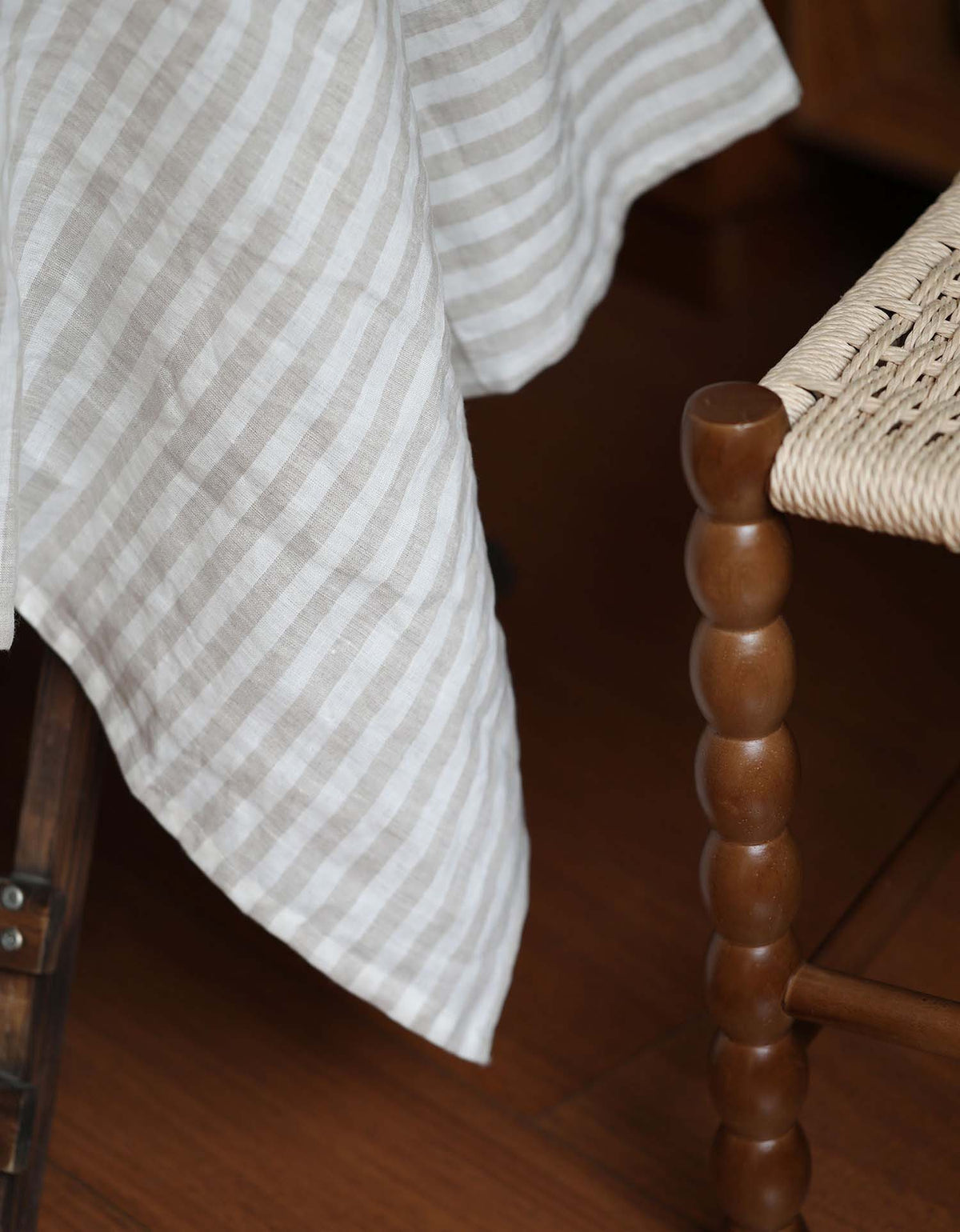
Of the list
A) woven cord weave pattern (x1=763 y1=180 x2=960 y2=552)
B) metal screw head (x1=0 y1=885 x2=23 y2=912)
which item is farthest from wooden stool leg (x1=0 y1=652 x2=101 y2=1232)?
woven cord weave pattern (x1=763 y1=180 x2=960 y2=552)

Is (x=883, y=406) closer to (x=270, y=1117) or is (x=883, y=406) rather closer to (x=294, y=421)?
(x=294, y=421)

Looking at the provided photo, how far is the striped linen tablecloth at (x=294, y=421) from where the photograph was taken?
0.51 metres

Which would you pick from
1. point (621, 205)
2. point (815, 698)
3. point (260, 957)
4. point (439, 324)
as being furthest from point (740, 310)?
point (439, 324)

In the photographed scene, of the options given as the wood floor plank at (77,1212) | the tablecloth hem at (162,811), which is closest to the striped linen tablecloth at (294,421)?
the tablecloth hem at (162,811)

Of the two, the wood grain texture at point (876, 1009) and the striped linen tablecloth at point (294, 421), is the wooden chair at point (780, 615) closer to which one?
the wood grain texture at point (876, 1009)

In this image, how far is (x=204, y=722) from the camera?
1.96 ft

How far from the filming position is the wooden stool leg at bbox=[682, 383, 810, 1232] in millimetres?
526

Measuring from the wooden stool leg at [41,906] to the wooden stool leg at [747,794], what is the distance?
0.30 meters

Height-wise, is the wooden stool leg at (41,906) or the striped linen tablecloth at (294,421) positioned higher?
the striped linen tablecloth at (294,421)

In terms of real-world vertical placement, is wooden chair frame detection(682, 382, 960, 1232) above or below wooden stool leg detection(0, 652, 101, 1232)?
above

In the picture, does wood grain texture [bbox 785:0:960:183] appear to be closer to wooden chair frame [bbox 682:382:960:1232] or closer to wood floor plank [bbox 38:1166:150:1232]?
wooden chair frame [bbox 682:382:960:1232]

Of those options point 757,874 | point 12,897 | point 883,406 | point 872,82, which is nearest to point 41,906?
point 12,897

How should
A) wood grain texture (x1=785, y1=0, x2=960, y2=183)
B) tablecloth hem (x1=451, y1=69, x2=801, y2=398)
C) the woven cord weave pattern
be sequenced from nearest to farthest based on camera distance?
the woven cord weave pattern < tablecloth hem (x1=451, y1=69, x2=801, y2=398) < wood grain texture (x1=785, y1=0, x2=960, y2=183)

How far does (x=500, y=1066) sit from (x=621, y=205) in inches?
19.2
